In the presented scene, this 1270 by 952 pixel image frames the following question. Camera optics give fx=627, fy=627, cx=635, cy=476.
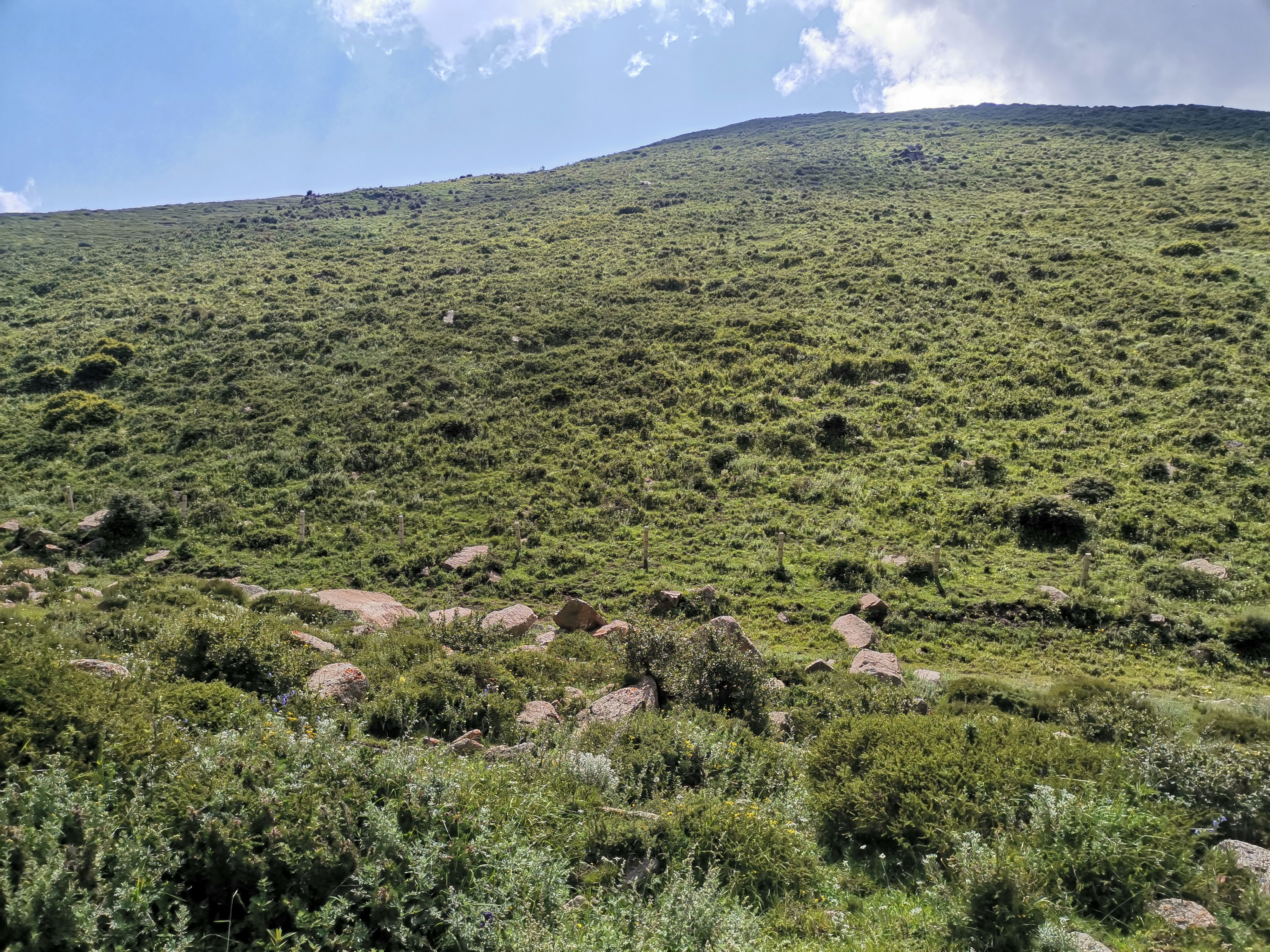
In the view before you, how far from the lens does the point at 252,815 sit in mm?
4238

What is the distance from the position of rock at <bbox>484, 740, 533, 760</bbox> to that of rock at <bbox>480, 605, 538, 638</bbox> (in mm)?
5512

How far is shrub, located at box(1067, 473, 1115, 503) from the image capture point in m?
17.8

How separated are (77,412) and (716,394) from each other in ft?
97.6

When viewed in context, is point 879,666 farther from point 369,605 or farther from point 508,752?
point 369,605

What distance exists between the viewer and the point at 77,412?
96.2 ft

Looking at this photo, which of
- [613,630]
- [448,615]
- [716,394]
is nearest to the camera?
[613,630]

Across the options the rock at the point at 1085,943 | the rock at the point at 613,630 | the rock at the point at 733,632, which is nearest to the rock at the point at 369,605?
the rock at the point at 613,630

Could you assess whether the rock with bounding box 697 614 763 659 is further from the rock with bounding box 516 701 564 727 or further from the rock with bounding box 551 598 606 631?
the rock with bounding box 516 701 564 727

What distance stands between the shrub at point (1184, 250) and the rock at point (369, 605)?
42.8m

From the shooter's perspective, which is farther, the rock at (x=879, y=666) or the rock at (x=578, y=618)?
the rock at (x=578, y=618)

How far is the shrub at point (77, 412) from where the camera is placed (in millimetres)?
28859

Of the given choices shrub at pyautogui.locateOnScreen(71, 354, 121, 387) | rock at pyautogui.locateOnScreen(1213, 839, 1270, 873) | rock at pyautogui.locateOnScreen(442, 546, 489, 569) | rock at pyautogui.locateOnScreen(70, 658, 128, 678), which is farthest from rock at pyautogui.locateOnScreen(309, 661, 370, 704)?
shrub at pyautogui.locateOnScreen(71, 354, 121, 387)

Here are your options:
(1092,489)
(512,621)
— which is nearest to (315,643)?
(512,621)

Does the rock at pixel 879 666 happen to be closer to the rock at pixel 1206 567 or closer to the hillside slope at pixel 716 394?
the hillside slope at pixel 716 394
